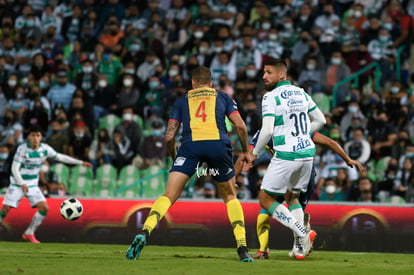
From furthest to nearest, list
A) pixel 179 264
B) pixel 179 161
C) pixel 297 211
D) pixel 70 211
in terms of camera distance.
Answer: pixel 70 211 → pixel 297 211 → pixel 179 161 → pixel 179 264

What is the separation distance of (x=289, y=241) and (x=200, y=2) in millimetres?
9938

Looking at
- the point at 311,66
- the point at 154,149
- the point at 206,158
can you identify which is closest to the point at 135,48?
the point at 154,149

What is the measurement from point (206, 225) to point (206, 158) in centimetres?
486

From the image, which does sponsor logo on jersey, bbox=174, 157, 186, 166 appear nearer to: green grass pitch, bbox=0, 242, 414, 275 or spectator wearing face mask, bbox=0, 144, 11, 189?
green grass pitch, bbox=0, 242, 414, 275

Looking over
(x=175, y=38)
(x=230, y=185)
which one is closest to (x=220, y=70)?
(x=175, y=38)

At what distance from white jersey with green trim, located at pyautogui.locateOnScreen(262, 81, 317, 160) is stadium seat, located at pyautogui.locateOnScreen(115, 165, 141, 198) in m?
7.84

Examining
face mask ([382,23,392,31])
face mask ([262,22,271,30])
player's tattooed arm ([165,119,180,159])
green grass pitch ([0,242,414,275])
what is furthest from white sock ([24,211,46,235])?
face mask ([382,23,392,31])

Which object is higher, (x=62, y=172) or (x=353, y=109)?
(x=353, y=109)

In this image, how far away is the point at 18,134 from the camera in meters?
20.6

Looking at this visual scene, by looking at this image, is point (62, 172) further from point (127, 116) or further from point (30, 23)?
point (30, 23)

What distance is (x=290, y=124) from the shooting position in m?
10.9

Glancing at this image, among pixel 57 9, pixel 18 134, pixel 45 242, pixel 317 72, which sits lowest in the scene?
pixel 45 242

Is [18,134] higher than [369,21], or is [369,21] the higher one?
[369,21]

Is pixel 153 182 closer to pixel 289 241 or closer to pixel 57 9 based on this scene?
pixel 289 241
